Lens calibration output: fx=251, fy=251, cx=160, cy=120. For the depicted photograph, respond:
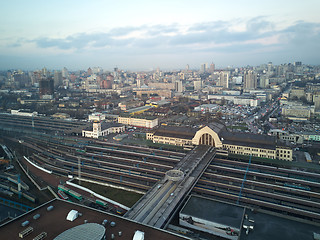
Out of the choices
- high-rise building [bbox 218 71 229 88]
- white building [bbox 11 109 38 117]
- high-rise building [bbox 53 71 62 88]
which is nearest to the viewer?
white building [bbox 11 109 38 117]

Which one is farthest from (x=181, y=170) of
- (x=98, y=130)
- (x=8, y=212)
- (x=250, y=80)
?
(x=250, y=80)

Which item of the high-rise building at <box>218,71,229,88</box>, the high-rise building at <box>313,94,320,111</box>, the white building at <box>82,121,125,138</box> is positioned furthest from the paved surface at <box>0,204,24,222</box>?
the high-rise building at <box>218,71,229,88</box>

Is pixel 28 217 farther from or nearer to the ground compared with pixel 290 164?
farther from the ground

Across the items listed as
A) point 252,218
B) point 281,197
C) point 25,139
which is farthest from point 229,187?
point 25,139

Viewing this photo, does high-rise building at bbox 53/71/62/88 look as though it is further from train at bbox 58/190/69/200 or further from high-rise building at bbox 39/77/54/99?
train at bbox 58/190/69/200

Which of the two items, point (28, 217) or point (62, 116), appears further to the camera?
point (62, 116)

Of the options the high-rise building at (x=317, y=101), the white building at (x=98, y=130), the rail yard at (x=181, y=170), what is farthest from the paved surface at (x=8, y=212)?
the high-rise building at (x=317, y=101)

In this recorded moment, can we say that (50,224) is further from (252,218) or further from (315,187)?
(315,187)
